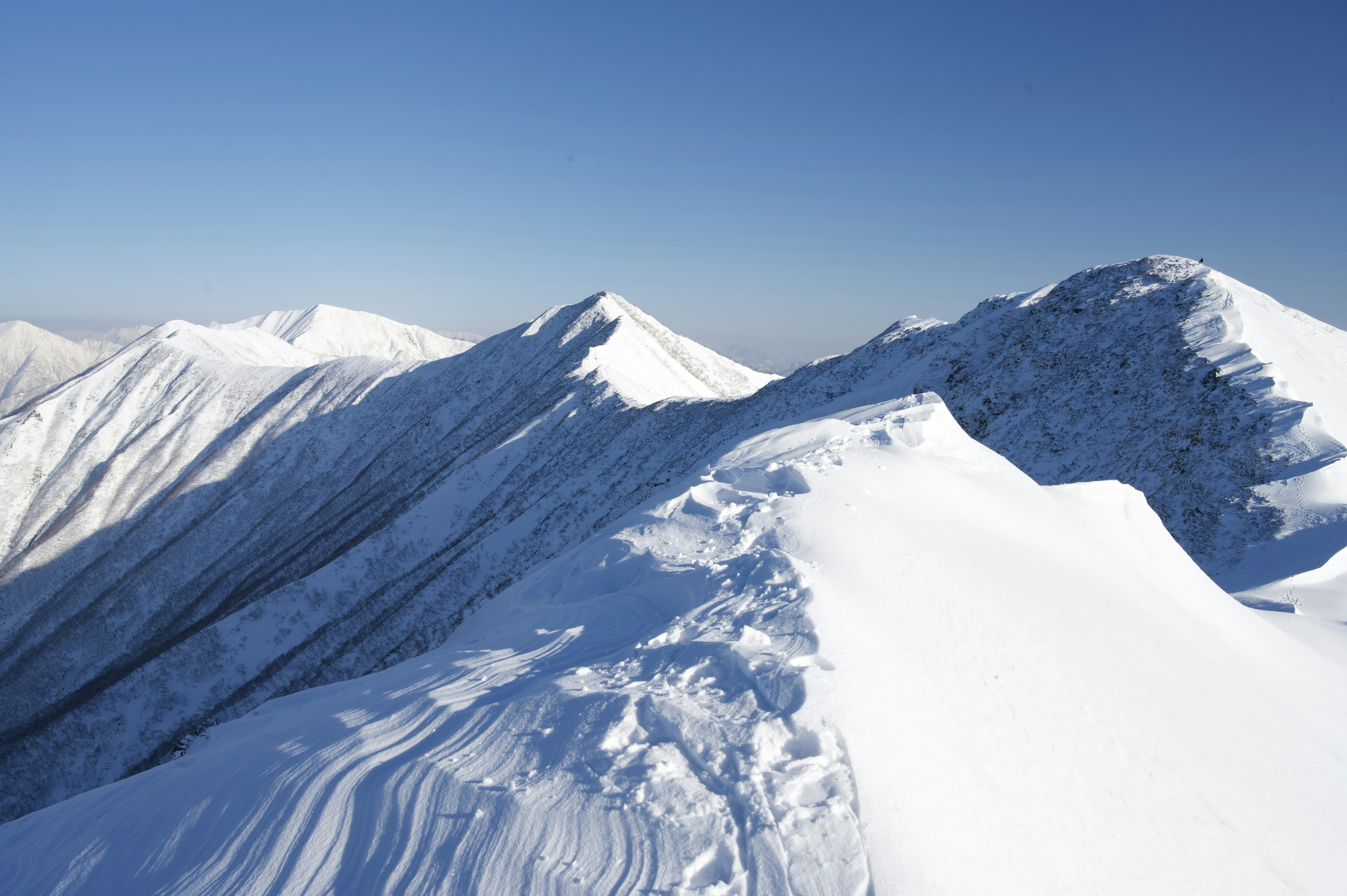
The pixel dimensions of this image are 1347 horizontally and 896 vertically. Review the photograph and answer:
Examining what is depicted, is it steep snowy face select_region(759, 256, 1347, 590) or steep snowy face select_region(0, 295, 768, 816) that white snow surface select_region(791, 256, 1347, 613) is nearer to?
steep snowy face select_region(759, 256, 1347, 590)

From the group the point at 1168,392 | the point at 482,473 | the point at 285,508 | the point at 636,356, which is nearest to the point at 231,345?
the point at 285,508

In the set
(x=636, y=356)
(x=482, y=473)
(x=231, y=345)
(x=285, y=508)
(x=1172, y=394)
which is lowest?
(x=285, y=508)

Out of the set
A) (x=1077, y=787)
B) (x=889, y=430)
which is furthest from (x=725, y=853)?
(x=889, y=430)

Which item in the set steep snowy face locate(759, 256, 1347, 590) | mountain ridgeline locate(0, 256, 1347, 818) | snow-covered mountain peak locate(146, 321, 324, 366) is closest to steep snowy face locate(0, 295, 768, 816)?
mountain ridgeline locate(0, 256, 1347, 818)

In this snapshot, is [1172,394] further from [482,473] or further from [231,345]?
[231,345]

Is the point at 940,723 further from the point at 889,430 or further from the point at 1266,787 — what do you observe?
the point at 889,430

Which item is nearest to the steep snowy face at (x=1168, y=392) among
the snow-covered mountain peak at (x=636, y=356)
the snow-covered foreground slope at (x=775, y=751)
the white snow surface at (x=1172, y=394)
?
the white snow surface at (x=1172, y=394)
